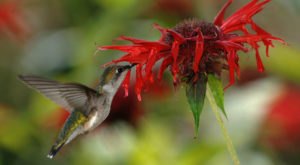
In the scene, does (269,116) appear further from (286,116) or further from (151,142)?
(151,142)

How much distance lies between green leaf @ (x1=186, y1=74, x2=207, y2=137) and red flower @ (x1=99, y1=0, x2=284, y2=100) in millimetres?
16

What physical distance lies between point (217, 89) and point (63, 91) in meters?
0.37

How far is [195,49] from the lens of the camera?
1197 mm

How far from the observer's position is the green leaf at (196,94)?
1.08m

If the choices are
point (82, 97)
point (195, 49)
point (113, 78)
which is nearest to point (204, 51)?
point (195, 49)

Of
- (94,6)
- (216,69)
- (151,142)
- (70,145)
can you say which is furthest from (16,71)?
(216,69)

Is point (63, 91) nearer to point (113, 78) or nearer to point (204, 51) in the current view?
point (113, 78)

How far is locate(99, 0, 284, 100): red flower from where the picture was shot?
3.79ft

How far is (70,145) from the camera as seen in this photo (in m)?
2.15

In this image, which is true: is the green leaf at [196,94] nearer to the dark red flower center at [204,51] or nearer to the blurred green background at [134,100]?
the dark red flower center at [204,51]

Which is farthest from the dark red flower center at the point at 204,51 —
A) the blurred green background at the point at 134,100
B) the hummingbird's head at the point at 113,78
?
the blurred green background at the point at 134,100

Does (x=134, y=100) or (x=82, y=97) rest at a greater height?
(x=82, y=97)

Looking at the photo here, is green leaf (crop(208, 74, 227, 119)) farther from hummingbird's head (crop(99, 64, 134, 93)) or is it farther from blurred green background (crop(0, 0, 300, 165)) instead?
blurred green background (crop(0, 0, 300, 165))

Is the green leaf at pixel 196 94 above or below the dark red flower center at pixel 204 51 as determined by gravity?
below
